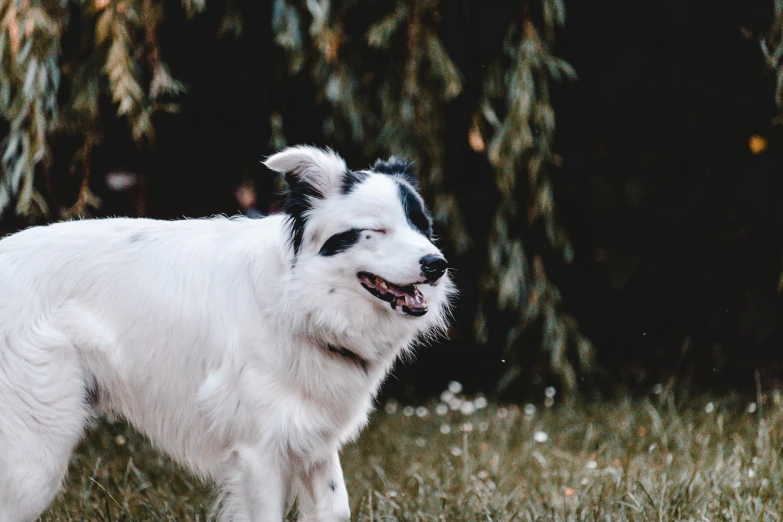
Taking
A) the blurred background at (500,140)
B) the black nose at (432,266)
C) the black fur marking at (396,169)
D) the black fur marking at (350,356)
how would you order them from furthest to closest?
the blurred background at (500,140), the black fur marking at (396,169), the black fur marking at (350,356), the black nose at (432,266)

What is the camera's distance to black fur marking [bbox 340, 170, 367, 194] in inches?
127

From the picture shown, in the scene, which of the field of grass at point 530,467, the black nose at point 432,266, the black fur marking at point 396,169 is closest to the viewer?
the black nose at point 432,266

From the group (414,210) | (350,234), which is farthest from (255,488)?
(414,210)

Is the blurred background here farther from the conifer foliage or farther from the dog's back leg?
the dog's back leg

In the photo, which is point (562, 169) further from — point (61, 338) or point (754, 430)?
point (61, 338)

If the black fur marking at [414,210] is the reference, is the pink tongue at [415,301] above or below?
below

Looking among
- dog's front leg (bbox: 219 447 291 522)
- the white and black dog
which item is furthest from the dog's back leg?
dog's front leg (bbox: 219 447 291 522)

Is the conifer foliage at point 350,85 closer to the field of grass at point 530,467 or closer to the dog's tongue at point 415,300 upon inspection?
the field of grass at point 530,467

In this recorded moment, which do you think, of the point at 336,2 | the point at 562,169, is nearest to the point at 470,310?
the point at 562,169

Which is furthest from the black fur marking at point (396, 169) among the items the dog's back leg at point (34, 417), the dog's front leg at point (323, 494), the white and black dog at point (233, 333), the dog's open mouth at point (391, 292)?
the dog's back leg at point (34, 417)

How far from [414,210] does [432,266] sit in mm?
294

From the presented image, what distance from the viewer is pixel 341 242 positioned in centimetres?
315

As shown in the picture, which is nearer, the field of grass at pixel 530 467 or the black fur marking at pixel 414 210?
Result: the black fur marking at pixel 414 210

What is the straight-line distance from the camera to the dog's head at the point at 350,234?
312 cm
